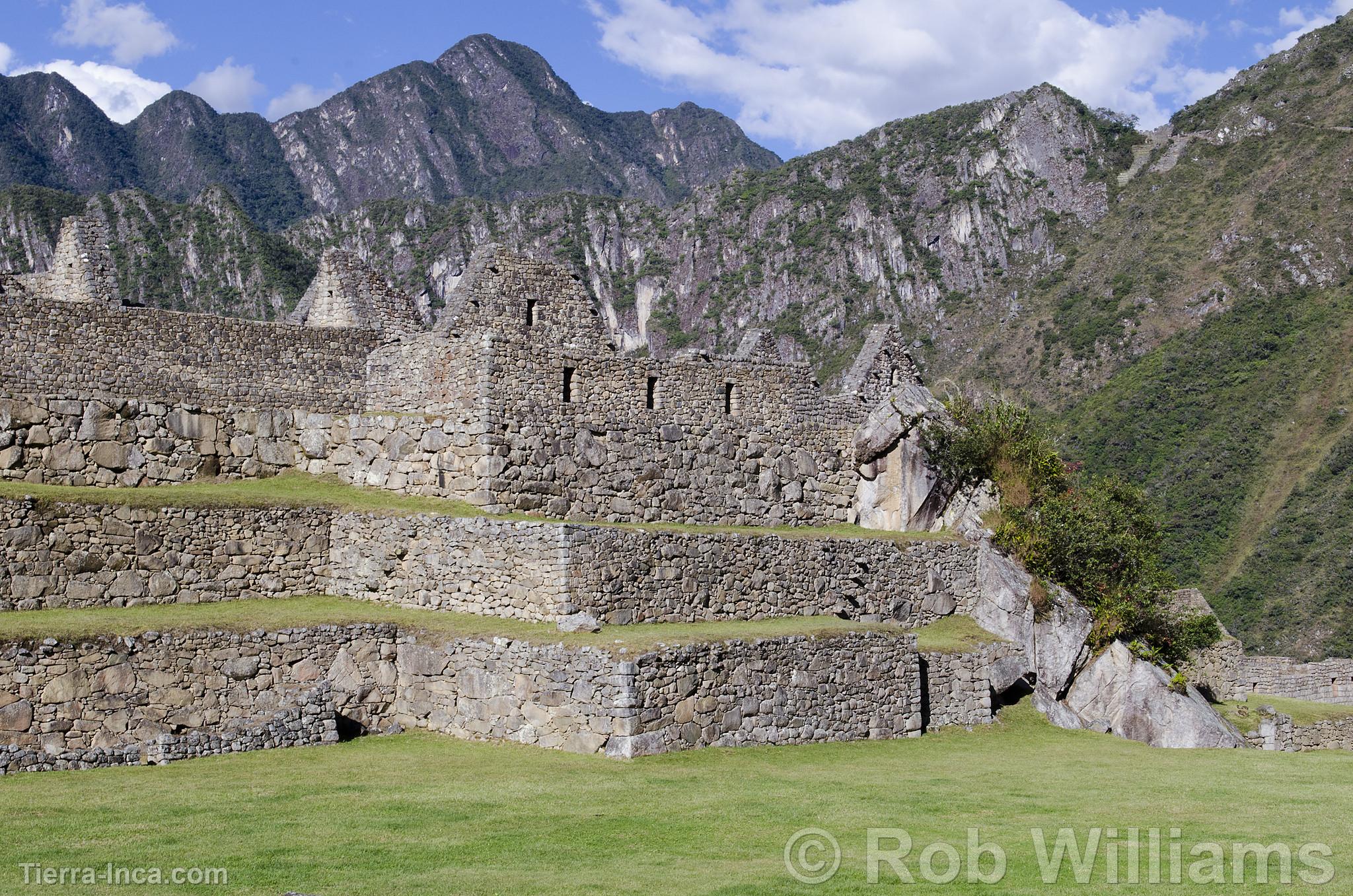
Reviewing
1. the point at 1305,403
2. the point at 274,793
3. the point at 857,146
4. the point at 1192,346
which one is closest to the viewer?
the point at 274,793

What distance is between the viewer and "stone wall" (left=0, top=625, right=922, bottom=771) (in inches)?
679

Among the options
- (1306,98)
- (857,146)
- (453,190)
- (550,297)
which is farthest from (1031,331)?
(453,190)

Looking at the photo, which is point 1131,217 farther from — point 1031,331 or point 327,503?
point 327,503

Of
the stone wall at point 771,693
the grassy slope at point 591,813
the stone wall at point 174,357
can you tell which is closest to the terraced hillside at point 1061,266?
the stone wall at point 771,693

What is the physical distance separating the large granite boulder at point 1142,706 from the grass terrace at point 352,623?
4.90m

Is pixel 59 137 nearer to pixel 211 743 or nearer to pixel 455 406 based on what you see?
pixel 455 406

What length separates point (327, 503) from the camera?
22.4 metres

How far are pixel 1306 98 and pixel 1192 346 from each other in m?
29.1

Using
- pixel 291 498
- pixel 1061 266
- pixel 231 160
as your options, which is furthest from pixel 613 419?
pixel 231 160

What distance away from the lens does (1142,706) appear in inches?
969

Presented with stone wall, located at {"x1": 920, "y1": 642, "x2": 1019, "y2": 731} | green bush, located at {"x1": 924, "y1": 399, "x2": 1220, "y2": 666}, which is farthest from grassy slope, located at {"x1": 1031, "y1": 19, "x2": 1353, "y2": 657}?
stone wall, located at {"x1": 920, "y1": 642, "x2": 1019, "y2": 731}

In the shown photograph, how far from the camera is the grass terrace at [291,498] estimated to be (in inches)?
808

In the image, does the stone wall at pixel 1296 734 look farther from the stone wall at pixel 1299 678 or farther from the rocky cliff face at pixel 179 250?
the rocky cliff face at pixel 179 250

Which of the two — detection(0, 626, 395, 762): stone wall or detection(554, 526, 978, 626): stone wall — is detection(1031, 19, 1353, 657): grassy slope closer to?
detection(554, 526, 978, 626): stone wall
